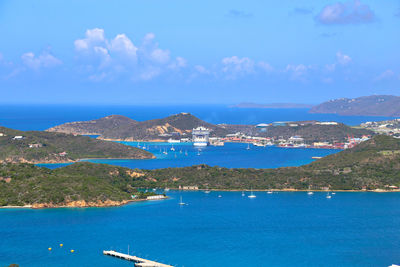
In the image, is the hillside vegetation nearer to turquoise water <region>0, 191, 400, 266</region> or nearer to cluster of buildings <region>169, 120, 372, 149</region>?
turquoise water <region>0, 191, 400, 266</region>

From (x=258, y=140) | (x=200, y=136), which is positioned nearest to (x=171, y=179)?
(x=200, y=136)

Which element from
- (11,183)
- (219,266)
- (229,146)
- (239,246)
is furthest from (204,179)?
(229,146)

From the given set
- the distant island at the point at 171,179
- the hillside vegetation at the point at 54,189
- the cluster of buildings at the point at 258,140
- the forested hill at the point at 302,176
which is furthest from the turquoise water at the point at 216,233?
the cluster of buildings at the point at 258,140

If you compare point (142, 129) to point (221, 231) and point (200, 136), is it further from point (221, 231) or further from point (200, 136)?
point (221, 231)

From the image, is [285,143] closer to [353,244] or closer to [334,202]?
[334,202]

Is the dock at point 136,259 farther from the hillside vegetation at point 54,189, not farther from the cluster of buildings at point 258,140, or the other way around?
the cluster of buildings at point 258,140

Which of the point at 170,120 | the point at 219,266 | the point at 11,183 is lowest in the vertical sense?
the point at 219,266
